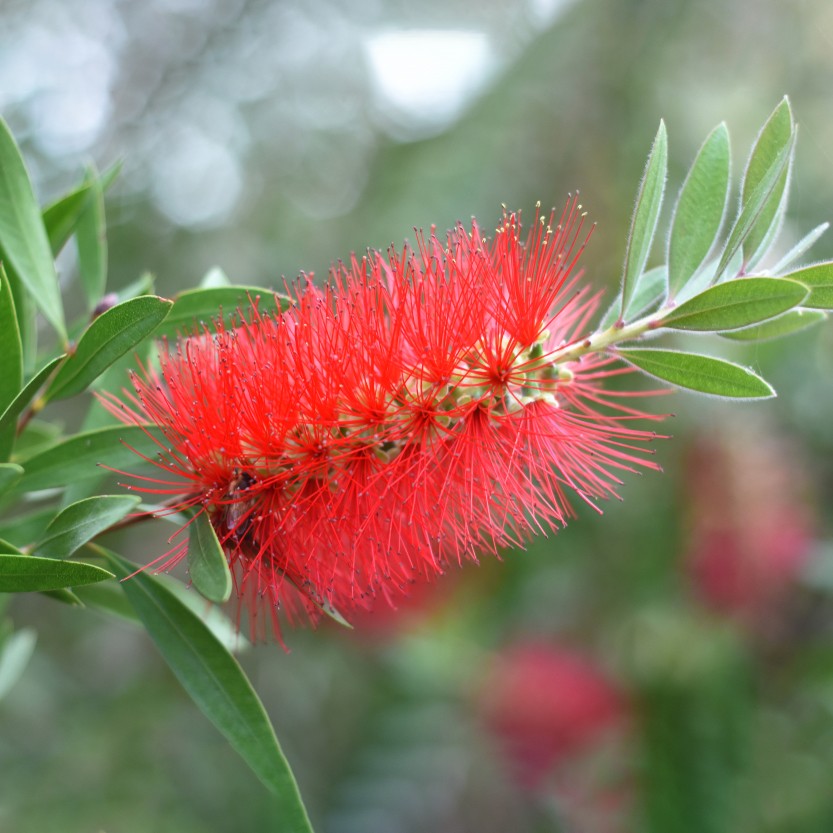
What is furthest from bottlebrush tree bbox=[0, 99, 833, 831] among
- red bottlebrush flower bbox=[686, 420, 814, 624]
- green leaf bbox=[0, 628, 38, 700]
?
red bottlebrush flower bbox=[686, 420, 814, 624]

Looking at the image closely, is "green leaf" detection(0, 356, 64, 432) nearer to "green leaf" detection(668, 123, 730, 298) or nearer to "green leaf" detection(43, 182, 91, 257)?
"green leaf" detection(43, 182, 91, 257)

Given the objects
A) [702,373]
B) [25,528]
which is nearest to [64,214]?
[25,528]

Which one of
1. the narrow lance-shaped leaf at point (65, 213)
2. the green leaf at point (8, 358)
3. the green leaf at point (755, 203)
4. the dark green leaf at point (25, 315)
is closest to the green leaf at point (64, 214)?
the narrow lance-shaped leaf at point (65, 213)

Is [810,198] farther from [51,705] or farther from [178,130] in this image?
[51,705]

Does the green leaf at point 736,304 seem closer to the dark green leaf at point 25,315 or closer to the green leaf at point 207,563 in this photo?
the green leaf at point 207,563

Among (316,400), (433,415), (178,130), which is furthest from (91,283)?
(178,130)
